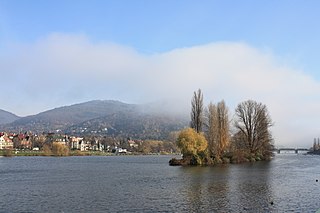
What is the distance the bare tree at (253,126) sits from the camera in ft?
336

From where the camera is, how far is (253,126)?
10331cm

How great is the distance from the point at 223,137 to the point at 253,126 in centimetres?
2035

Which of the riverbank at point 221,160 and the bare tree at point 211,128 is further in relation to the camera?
the bare tree at point 211,128

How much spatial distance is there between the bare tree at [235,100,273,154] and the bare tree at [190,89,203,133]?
57.7ft

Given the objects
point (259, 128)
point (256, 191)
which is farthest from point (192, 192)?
point (259, 128)

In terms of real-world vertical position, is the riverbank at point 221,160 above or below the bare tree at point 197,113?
below

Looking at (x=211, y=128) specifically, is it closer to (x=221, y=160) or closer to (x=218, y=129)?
(x=218, y=129)

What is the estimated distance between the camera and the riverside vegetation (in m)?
79.1

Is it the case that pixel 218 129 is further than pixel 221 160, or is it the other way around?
pixel 218 129

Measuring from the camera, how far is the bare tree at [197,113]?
8844 centimetres

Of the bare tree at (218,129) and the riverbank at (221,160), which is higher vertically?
the bare tree at (218,129)

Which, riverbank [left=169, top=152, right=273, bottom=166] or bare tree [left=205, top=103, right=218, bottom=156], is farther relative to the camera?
bare tree [left=205, top=103, right=218, bottom=156]

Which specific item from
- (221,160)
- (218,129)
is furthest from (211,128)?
(221,160)

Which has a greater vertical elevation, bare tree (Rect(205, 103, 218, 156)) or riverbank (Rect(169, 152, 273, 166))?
bare tree (Rect(205, 103, 218, 156))
